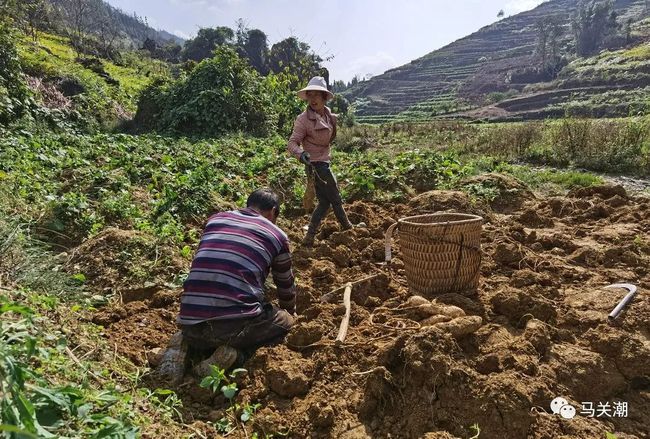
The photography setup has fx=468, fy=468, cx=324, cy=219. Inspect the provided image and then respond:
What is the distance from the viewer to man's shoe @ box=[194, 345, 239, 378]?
9.27 feet

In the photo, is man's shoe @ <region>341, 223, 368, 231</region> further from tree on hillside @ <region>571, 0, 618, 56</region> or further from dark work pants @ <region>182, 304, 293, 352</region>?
tree on hillside @ <region>571, 0, 618, 56</region>

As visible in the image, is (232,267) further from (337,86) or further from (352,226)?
(337,86)

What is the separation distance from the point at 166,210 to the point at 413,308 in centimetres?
343

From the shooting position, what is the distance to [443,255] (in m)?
3.67

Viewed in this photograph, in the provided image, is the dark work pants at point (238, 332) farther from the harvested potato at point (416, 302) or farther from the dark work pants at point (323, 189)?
the dark work pants at point (323, 189)

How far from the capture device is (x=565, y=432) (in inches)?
89.4

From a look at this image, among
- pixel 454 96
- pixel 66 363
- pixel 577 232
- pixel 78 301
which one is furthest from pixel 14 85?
pixel 454 96

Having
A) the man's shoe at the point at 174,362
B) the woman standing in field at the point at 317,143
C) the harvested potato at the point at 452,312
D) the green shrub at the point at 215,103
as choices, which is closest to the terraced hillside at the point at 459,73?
the green shrub at the point at 215,103

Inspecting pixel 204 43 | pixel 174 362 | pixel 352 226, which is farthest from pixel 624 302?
pixel 204 43

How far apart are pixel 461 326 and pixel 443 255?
3.08 feet

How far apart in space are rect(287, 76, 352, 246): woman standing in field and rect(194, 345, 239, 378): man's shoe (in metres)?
2.52

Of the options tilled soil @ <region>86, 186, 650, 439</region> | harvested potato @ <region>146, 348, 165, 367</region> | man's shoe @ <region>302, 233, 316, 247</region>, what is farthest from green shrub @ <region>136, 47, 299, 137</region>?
harvested potato @ <region>146, 348, 165, 367</region>

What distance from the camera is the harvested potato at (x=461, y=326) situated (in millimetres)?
2764

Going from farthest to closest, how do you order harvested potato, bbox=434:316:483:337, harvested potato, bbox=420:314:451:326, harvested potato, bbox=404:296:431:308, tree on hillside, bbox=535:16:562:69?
tree on hillside, bbox=535:16:562:69
harvested potato, bbox=404:296:431:308
harvested potato, bbox=420:314:451:326
harvested potato, bbox=434:316:483:337
